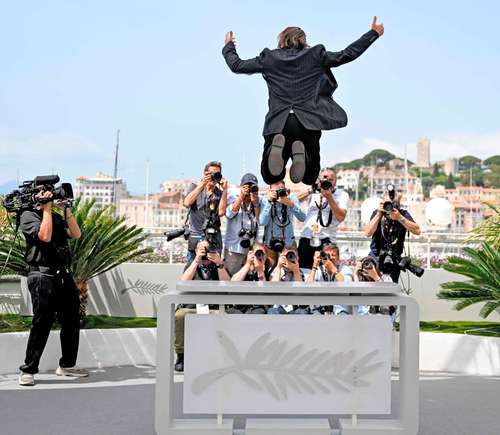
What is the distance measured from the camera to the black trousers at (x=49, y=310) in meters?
7.45

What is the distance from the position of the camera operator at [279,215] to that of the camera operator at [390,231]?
88 cm

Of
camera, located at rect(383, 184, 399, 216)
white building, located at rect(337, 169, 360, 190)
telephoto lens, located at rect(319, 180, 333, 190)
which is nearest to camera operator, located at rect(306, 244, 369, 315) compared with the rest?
telephoto lens, located at rect(319, 180, 333, 190)

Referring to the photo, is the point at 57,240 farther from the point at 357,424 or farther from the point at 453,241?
the point at 453,241

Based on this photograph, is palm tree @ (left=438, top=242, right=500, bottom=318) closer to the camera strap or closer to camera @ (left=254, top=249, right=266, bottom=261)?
the camera strap

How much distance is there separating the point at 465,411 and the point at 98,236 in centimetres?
489

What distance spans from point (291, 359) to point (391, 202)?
9.38ft

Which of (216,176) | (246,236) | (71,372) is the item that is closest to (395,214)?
(246,236)

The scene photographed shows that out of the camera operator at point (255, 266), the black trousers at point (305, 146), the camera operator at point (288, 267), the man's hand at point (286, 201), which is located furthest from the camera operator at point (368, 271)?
the black trousers at point (305, 146)

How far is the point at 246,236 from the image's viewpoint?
24.4 ft

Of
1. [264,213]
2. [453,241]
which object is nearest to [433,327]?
[453,241]

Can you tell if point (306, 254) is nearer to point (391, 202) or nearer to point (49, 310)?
point (391, 202)

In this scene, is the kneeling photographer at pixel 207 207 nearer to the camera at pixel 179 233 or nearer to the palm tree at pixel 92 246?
the camera at pixel 179 233

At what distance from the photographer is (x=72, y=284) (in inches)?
305

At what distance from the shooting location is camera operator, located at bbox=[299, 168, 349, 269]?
25.4 ft
